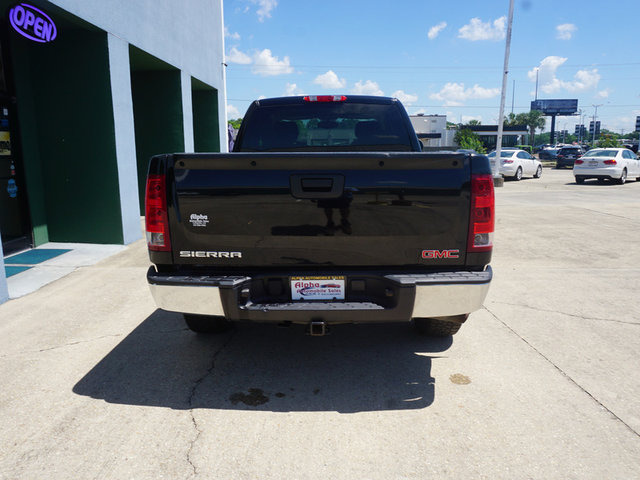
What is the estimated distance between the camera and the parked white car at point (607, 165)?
65.0ft

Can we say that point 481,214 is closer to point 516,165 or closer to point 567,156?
point 516,165

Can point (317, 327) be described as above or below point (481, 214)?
below

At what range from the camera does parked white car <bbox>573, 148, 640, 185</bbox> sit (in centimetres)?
1980

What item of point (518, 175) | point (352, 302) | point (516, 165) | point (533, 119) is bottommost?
point (518, 175)

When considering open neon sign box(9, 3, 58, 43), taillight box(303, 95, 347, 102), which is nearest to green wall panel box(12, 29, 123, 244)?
open neon sign box(9, 3, 58, 43)

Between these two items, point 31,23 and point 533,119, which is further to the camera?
point 533,119

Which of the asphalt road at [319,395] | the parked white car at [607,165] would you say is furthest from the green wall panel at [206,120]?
the parked white car at [607,165]

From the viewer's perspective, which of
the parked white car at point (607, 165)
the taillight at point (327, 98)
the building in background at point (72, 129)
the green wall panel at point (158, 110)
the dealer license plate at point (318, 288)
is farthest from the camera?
the parked white car at point (607, 165)

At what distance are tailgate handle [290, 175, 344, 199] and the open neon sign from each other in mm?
5144

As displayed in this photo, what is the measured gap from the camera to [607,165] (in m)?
19.8

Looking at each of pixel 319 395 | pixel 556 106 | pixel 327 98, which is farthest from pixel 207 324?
pixel 556 106

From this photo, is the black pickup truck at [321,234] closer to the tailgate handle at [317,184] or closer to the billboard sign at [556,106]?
the tailgate handle at [317,184]

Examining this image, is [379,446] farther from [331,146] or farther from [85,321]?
[85,321]

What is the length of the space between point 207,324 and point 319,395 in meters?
1.34
